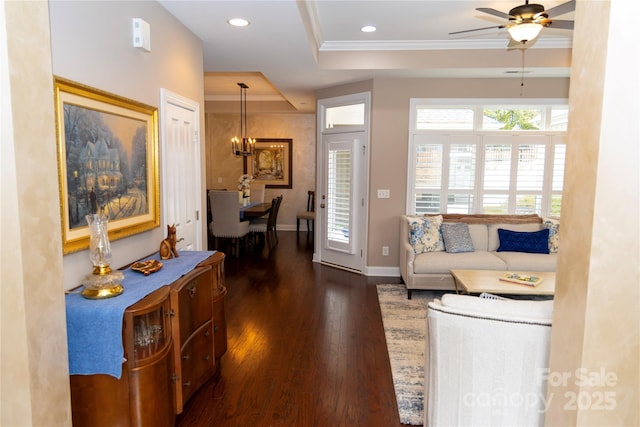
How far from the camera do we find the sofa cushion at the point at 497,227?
201 inches

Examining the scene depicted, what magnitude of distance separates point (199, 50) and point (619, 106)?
3.40 meters

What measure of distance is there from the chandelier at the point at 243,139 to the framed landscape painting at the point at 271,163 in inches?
12.3

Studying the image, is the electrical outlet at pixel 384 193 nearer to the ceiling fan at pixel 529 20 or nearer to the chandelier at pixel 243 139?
the ceiling fan at pixel 529 20

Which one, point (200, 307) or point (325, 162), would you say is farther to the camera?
point (325, 162)

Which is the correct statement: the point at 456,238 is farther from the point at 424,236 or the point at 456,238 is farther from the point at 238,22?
the point at 238,22

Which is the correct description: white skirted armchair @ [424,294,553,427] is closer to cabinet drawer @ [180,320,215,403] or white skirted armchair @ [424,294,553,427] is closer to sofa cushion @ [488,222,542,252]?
cabinet drawer @ [180,320,215,403]

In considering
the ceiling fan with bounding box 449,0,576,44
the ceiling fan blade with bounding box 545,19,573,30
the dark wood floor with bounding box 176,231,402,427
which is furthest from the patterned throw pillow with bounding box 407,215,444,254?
the ceiling fan blade with bounding box 545,19,573,30

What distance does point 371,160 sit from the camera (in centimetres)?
551

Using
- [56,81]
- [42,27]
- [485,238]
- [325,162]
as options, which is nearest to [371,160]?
[325,162]

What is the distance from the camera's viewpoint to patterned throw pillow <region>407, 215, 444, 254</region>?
15.9ft

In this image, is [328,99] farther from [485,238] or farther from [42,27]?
[42,27]

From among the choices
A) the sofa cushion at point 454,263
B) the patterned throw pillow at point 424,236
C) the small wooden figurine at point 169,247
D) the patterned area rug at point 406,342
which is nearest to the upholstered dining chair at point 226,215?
the patterned area rug at point 406,342

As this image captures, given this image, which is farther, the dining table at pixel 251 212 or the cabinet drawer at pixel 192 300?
the dining table at pixel 251 212

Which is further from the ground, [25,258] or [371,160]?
[371,160]
